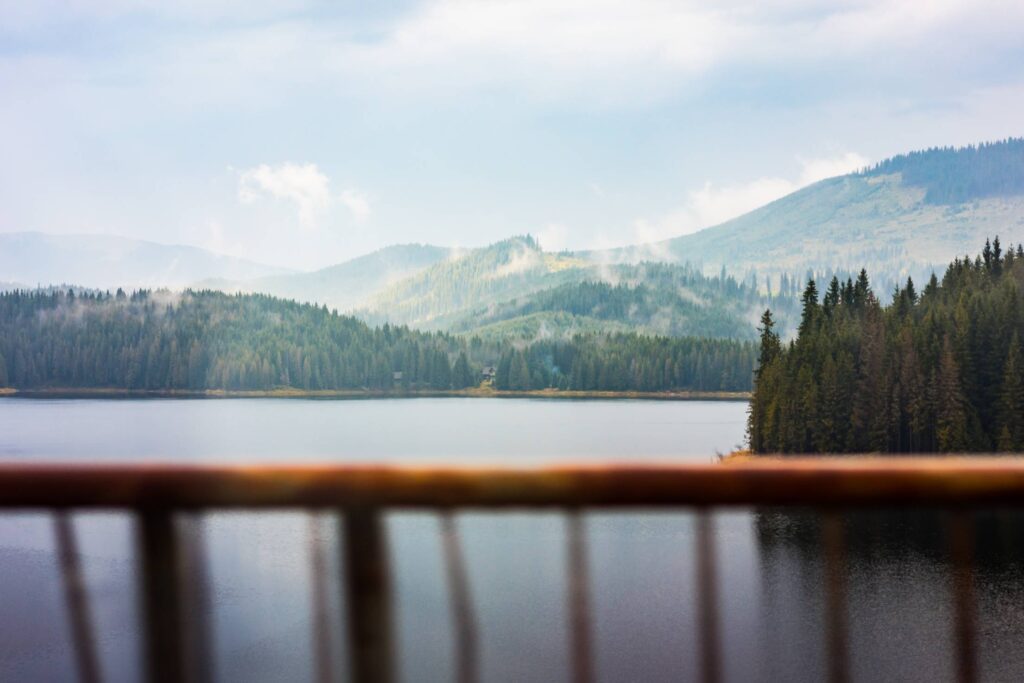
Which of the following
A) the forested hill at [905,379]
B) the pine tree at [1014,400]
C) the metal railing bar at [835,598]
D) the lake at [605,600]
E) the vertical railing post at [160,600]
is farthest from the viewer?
the forested hill at [905,379]

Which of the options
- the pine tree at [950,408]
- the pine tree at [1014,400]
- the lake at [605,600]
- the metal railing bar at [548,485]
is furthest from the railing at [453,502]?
the pine tree at [1014,400]

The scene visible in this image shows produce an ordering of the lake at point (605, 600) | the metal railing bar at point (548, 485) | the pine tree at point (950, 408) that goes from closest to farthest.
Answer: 1. the metal railing bar at point (548, 485)
2. the lake at point (605, 600)
3. the pine tree at point (950, 408)

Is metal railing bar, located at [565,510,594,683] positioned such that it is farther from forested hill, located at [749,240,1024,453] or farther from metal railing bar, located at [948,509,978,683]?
forested hill, located at [749,240,1024,453]

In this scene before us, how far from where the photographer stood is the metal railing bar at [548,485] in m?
2.98

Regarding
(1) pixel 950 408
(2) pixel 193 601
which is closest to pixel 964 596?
(2) pixel 193 601

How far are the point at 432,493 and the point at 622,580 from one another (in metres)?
37.2

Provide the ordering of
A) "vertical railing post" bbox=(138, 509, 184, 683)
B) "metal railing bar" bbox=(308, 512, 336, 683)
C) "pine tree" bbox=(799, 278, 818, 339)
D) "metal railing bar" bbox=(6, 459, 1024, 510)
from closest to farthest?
"metal railing bar" bbox=(6, 459, 1024, 510) < "vertical railing post" bbox=(138, 509, 184, 683) < "metal railing bar" bbox=(308, 512, 336, 683) < "pine tree" bbox=(799, 278, 818, 339)

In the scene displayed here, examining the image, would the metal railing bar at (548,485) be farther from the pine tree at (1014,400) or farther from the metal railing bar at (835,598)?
the pine tree at (1014,400)

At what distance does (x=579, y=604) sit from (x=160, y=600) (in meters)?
1.43

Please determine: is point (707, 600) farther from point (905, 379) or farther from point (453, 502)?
point (905, 379)

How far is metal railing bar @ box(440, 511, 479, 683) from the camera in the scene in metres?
3.28

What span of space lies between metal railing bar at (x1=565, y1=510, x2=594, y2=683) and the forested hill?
79.0 meters

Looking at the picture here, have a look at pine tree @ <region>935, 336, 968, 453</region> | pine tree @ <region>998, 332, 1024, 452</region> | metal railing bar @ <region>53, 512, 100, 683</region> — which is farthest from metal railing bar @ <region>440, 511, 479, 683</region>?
pine tree @ <region>998, 332, 1024, 452</region>

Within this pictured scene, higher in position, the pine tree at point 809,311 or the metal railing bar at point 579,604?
the pine tree at point 809,311
